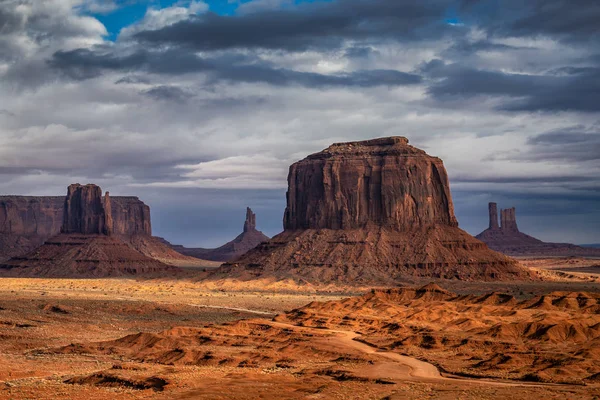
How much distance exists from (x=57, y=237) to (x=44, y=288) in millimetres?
64841

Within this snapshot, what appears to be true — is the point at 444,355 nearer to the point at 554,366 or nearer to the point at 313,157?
the point at 554,366

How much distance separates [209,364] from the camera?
4716 centimetres

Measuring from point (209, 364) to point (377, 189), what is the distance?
316ft

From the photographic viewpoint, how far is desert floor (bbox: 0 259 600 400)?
37156mm


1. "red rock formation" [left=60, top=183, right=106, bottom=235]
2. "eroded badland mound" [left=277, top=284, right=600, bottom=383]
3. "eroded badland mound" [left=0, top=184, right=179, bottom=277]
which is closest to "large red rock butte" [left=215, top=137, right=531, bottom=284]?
"eroded badland mound" [left=0, top=184, right=179, bottom=277]

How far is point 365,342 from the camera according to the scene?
5947cm

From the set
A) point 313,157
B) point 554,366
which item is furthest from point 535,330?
point 313,157

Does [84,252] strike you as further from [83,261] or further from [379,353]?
[379,353]

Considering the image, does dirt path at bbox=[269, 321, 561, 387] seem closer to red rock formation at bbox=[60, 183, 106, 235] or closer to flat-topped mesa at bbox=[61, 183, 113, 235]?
flat-topped mesa at bbox=[61, 183, 113, 235]

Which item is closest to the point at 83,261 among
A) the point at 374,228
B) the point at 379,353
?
the point at 374,228

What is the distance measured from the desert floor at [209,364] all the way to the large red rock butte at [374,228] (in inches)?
1713

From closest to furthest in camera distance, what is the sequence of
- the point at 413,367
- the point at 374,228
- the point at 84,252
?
1. the point at 413,367
2. the point at 374,228
3. the point at 84,252

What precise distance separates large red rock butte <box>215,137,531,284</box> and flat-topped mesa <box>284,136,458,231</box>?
0.53 feet

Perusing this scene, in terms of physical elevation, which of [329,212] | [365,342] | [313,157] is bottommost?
[365,342]
